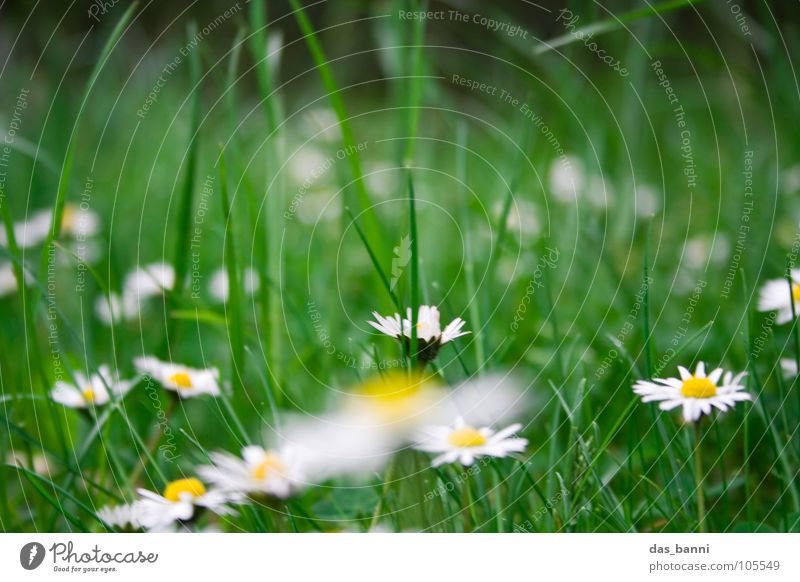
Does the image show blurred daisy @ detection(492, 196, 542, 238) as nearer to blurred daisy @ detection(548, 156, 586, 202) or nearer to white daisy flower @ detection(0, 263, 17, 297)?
blurred daisy @ detection(548, 156, 586, 202)

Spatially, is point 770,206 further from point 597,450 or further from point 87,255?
point 87,255

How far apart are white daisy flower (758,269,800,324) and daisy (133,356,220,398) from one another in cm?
32

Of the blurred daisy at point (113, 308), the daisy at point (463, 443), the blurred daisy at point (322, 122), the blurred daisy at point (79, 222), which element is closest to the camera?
the daisy at point (463, 443)

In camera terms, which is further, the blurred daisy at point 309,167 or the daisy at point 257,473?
the blurred daisy at point 309,167

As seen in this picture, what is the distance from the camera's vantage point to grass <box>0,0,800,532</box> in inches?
15.9

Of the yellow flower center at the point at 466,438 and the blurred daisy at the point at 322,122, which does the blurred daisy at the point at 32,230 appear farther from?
the yellow flower center at the point at 466,438

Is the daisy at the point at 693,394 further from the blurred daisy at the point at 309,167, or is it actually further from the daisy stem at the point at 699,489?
the blurred daisy at the point at 309,167

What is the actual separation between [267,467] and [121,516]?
88 millimetres

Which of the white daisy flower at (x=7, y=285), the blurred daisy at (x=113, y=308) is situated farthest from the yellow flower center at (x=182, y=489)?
the white daisy flower at (x=7, y=285)

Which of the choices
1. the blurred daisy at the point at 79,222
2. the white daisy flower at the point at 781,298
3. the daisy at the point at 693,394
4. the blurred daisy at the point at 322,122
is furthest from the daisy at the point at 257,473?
the blurred daisy at the point at 322,122

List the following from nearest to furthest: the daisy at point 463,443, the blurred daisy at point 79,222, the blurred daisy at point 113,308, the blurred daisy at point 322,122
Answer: the daisy at point 463,443
the blurred daisy at point 113,308
the blurred daisy at point 79,222
the blurred daisy at point 322,122

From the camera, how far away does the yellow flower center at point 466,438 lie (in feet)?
1.17

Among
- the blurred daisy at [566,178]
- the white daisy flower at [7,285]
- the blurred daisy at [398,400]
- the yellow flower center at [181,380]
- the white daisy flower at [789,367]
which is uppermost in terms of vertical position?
the blurred daisy at [566,178]

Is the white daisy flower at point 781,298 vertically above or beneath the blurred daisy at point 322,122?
beneath
